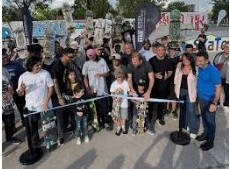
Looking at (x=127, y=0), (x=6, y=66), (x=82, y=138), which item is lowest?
(x=82, y=138)

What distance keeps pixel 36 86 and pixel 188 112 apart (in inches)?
108

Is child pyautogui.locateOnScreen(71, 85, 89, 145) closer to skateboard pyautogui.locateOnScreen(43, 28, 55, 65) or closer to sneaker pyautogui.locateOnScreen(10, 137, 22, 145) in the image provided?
skateboard pyautogui.locateOnScreen(43, 28, 55, 65)

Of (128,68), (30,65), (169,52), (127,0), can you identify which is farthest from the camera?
(127,0)

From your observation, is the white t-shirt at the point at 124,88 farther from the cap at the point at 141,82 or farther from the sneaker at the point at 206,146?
the sneaker at the point at 206,146

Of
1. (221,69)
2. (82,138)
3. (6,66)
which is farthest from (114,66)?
(221,69)

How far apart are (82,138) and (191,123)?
6.56 ft

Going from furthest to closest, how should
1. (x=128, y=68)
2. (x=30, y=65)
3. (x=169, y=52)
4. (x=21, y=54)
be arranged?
1. (x=21, y=54)
2. (x=169, y=52)
3. (x=128, y=68)
4. (x=30, y=65)

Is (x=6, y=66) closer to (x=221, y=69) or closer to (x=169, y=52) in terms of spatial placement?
(x=169, y=52)

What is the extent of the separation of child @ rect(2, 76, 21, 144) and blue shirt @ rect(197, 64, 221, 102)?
311 centimetres

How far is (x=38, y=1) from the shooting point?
37188 mm

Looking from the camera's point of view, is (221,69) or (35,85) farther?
(221,69)

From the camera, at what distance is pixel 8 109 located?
Result: 5113mm

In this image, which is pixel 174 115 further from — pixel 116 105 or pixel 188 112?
pixel 116 105

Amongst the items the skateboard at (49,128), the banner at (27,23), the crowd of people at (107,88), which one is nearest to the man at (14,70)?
the crowd of people at (107,88)
